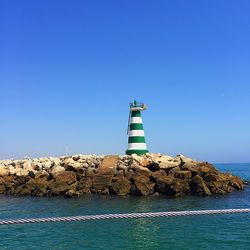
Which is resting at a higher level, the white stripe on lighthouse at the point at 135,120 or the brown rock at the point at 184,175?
the white stripe on lighthouse at the point at 135,120

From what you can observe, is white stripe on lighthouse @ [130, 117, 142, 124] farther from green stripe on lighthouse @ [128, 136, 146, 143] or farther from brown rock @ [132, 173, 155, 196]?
brown rock @ [132, 173, 155, 196]

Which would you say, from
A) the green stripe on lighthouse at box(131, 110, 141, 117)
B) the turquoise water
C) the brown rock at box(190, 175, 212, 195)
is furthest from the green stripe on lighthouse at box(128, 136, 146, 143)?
the turquoise water

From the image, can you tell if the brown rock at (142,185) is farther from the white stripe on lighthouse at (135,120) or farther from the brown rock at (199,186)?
the white stripe on lighthouse at (135,120)

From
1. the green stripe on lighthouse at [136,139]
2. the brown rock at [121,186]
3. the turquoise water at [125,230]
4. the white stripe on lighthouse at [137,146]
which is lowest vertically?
the turquoise water at [125,230]

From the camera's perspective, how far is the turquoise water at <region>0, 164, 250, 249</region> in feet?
45.9

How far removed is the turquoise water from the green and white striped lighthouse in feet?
45.6

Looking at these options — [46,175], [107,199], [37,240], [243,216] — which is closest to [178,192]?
[107,199]

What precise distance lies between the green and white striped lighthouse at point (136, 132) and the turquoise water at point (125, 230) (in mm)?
13910

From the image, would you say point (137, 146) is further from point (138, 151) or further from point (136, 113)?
point (136, 113)

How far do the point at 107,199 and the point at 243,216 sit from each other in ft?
29.9

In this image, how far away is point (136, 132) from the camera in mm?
Answer: 37125

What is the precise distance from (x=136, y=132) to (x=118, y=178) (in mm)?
9555

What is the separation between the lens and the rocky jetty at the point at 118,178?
27062mm

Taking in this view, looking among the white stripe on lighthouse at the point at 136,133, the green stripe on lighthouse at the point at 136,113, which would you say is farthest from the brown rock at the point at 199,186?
the green stripe on lighthouse at the point at 136,113
